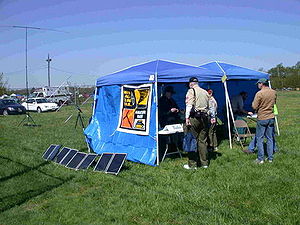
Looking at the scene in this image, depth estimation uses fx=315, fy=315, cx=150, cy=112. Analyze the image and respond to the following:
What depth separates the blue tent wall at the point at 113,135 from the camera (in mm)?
7422

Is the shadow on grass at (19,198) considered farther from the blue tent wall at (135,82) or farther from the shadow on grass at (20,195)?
the blue tent wall at (135,82)

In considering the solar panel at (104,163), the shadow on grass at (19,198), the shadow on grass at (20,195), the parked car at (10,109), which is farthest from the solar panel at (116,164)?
the parked car at (10,109)

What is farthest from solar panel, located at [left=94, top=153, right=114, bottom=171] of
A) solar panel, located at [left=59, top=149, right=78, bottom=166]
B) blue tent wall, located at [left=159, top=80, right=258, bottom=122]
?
blue tent wall, located at [left=159, top=80, right=258, bottom=122]

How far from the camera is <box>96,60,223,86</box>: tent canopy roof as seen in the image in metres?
7.40

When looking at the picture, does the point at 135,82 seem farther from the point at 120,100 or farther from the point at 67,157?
the point at 67,157

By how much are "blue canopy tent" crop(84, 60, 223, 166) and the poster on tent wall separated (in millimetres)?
105

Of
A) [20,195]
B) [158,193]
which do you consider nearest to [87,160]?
[20,195]

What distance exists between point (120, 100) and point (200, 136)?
273cm

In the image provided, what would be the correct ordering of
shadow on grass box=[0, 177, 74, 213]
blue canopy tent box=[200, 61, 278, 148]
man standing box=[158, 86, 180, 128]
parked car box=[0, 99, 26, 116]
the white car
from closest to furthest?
1. shadow on grass box=[0, 177, 74, 213]
2. man standing box=[158, 86, 180, 128]
3. blue canopy tent box=[200, 61, 278, 148]
4. parked car box=[0, 99, 26, 116]
5. the white car

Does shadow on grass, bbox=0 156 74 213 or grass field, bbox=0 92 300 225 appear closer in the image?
grass field, bbox=0 92 300 225

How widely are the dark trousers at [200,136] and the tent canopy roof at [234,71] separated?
277 cm

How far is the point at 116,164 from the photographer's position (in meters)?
6.73

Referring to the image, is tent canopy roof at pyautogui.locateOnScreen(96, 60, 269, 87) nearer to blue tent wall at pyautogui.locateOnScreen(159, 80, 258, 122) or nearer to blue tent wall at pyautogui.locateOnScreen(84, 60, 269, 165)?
blue tent wall at pyautogui.locateOnScreen(84, 60, 269, 165)

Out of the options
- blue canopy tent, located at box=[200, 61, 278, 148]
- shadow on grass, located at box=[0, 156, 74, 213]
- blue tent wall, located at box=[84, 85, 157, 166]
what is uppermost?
blue canopy tent, located at box=[200, 61, 278, 148]
